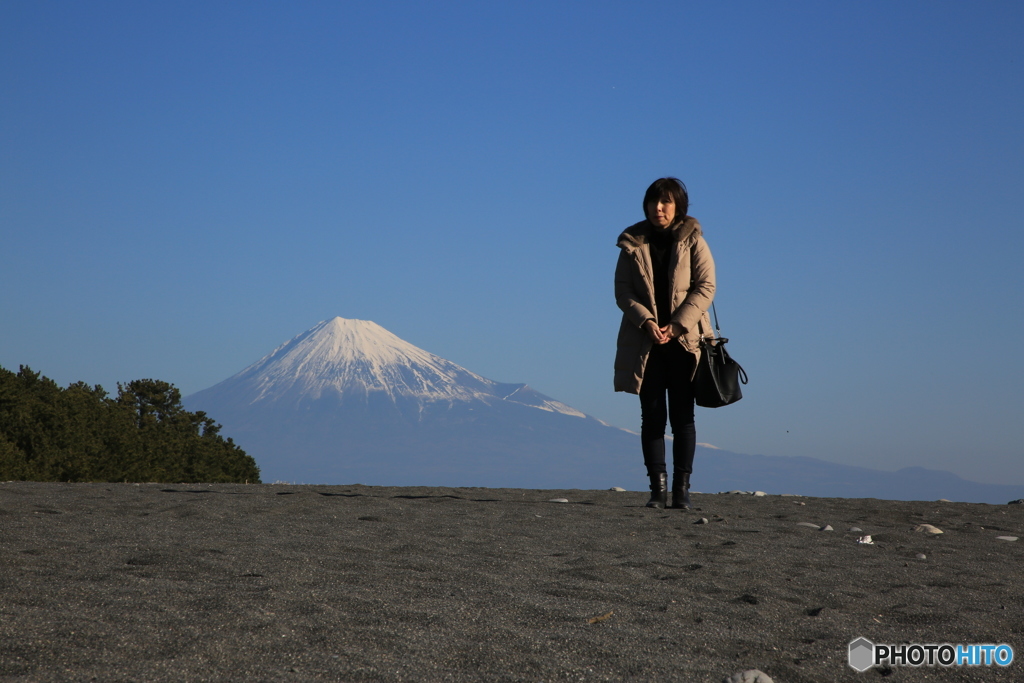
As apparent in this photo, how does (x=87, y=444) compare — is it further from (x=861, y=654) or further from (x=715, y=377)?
(x=861, y=654)

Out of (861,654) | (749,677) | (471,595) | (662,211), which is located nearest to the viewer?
(749,677)

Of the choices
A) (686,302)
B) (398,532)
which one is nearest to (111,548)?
(398,532)

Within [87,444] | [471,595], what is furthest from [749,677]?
[87,444]

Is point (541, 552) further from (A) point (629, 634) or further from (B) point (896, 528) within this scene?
(B) point (896, 528)

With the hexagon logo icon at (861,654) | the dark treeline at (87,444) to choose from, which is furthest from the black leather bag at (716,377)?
the dark treeline at (87,444)

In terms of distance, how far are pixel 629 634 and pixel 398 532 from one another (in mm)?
2398

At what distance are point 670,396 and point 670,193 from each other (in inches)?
58.1

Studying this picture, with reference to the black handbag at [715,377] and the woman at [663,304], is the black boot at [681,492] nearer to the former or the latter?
the woman at [663,304]

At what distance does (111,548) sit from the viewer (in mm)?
4199

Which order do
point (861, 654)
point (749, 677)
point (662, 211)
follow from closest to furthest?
point (749, 677) → point (861, 654) → point (662, 211)

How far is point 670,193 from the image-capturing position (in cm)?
647

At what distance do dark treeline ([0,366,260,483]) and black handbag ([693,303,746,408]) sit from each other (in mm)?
12241

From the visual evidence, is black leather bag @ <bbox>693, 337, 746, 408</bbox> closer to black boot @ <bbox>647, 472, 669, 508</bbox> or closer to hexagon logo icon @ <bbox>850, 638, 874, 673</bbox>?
black boot @ <bbox>647, 472, 669, 508</bbox>

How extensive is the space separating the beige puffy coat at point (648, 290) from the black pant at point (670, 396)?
10 cm
